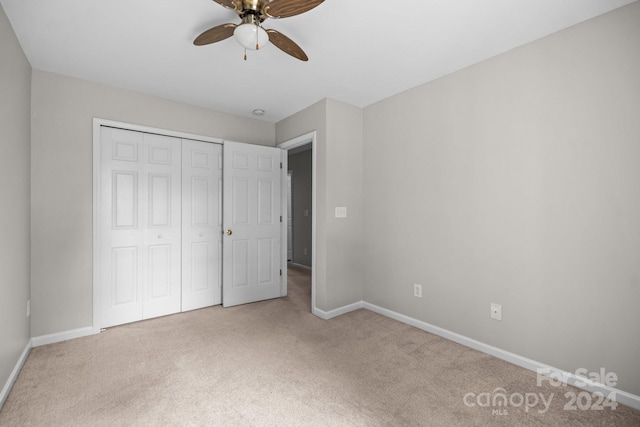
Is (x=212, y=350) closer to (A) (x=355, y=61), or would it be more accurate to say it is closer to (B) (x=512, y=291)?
(B) (x=512, y=291)

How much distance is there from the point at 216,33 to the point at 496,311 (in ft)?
9.37

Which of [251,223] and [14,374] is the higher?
[251,223]

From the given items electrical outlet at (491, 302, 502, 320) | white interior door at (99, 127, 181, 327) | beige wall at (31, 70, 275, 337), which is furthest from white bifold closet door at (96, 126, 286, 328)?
electrical outlet at (491, 302, 502, 320)

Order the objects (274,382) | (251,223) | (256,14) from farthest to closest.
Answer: (251,223) → (274,382) → (256,14)

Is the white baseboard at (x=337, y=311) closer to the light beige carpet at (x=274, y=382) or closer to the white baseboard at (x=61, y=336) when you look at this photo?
the light beige carpet at (x=274, y=382)

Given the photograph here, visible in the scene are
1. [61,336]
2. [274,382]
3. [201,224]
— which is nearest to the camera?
[274,382]

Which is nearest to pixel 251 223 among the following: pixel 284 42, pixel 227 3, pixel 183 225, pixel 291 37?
pixel 183 225

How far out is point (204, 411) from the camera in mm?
1757

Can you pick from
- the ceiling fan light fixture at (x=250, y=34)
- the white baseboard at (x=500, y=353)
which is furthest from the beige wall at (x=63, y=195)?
the white baseboard at (x=500, y=353)

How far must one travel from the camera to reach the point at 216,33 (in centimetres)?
184

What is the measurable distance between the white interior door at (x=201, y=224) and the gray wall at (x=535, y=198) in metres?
2.15

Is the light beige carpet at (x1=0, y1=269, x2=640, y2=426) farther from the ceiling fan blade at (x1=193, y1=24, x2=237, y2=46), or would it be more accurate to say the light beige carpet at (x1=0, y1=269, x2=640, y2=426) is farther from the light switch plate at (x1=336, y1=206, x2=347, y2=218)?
the ceiling fan blade at (x1=193, y1=24, x2=237, y2=46)

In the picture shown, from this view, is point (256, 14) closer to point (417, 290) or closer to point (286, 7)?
point (286, 7)

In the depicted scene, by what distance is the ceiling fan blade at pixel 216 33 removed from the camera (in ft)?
5.83
